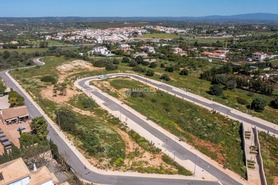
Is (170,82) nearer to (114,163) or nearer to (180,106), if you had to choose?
(180,106)

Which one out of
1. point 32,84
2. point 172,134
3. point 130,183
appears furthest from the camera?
point 32,84

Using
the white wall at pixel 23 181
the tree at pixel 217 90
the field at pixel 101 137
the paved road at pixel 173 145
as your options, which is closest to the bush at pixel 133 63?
the field at pixel 101 137

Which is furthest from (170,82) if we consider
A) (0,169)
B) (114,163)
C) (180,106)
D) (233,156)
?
(0,169)

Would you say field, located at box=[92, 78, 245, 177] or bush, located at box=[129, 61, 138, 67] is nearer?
field, located at box=[92, 78, 245, 177]

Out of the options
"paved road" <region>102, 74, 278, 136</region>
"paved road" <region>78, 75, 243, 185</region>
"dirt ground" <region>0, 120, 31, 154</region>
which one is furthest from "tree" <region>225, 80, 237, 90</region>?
"dirt ground" <region>0, 120, 31, 154</region>

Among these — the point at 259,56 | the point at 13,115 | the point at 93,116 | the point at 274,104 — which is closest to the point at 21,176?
the point at 13,115

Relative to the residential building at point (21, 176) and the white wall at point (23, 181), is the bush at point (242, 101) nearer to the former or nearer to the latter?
the residential building at point (21, 176)

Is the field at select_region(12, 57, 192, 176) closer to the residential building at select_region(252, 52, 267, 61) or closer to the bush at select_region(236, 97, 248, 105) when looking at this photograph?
the bush at select_region(236, 97, 248, 105)
